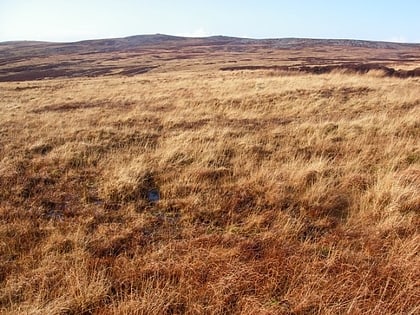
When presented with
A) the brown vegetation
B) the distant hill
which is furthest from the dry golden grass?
the distant hill

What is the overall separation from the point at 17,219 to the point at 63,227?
74 centimetres

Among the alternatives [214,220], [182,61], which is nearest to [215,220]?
[214,220]

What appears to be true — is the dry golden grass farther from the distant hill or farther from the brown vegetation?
the distant hill

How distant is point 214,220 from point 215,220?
0.01 metres

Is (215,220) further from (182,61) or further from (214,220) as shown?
(182,61)

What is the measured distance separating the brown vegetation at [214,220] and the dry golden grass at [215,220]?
0.06 feet

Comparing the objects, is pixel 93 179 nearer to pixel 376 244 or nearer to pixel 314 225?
pixel 314 225

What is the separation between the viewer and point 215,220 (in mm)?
4535

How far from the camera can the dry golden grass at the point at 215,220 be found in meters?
3.07

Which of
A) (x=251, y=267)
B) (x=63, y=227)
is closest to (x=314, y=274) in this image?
(x=251, y=267)

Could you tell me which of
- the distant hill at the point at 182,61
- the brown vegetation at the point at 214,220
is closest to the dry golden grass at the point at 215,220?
the brown vegetation at the point at 214,220

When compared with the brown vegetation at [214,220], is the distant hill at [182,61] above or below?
A: above

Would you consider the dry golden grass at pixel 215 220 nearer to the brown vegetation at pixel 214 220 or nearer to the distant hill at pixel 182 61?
the brown vegetation at pixel 214 220

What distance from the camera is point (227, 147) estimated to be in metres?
7.58
